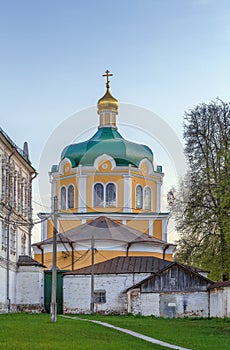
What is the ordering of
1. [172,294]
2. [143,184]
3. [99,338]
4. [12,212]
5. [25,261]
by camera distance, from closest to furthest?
[99,338], [172,294], [12,212], [25,261], [143,184]

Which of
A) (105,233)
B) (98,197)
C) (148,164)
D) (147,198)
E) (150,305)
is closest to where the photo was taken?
(150,305)

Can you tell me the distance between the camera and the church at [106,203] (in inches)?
1903

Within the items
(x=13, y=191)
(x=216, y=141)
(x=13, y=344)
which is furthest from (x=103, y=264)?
(x=13, y=344)

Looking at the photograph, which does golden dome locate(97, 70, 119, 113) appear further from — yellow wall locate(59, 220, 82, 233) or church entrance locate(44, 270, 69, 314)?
church entrance locate(44, 270, 69, 314)

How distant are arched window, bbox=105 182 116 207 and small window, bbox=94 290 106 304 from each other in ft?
44.1

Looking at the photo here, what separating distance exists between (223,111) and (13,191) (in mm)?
11621

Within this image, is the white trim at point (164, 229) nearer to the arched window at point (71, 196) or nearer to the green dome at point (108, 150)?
the green dome at point (108, 150)

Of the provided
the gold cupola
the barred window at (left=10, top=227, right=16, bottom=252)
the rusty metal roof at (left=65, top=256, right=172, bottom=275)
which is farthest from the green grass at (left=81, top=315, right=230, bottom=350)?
the gold cupola

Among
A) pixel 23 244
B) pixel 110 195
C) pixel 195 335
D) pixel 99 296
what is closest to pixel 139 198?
pixel 110 195

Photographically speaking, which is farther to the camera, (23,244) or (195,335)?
(23,244)

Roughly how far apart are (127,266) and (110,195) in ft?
41.1

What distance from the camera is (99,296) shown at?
39.6 meters

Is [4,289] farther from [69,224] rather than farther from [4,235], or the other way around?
[69,224]

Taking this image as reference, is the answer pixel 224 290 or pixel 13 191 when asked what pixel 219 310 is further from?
pixel 13 191
